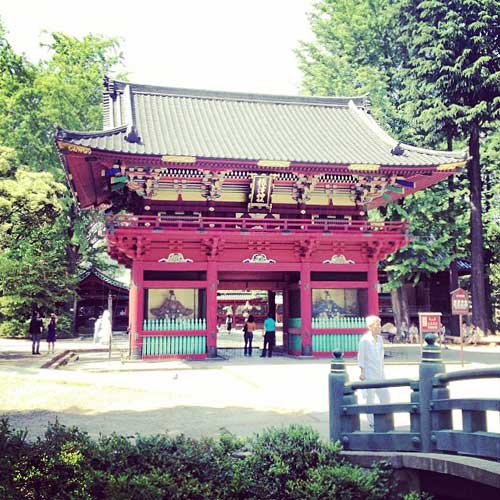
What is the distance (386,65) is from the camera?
36625 mm

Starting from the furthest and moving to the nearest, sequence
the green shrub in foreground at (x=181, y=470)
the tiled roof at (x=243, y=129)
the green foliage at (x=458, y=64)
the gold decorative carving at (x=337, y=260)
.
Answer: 1. the green foliage at (x=458, y=64)
2. the gold decorative carving at (x=337, y=260)
3. the tiled roof at (x=243, y=129)
4. the green shrub in foreground at (x=181, y=470)

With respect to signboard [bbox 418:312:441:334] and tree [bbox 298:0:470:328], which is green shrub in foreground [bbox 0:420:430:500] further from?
tree [bbox 298:0:470:328]

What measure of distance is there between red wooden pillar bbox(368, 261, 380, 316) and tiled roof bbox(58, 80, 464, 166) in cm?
435

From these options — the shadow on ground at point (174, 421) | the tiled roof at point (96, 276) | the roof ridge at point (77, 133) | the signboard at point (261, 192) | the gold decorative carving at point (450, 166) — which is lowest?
the shadow on ground at point (174, 421)

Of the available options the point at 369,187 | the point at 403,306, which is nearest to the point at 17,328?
the point at 403,306

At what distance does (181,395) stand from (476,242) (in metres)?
22.5

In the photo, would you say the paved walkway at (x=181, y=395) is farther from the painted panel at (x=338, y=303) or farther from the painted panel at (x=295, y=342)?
the painted panel at (x=338, y=303)

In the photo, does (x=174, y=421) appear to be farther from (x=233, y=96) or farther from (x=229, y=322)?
(x=229, y=322)

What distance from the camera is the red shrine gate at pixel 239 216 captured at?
19719 millimetres

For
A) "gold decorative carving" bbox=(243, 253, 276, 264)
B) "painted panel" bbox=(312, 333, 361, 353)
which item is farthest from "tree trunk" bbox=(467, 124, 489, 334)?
"gold decorative carving" bbox=(243, 253, 276, 264)

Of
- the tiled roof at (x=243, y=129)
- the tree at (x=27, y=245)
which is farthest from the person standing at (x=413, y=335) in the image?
the tree at (x=27, y=245)

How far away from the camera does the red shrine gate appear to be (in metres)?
19.7

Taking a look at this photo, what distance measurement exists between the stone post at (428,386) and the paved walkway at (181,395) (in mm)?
2026

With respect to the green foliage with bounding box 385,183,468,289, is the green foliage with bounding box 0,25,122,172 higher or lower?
higher
